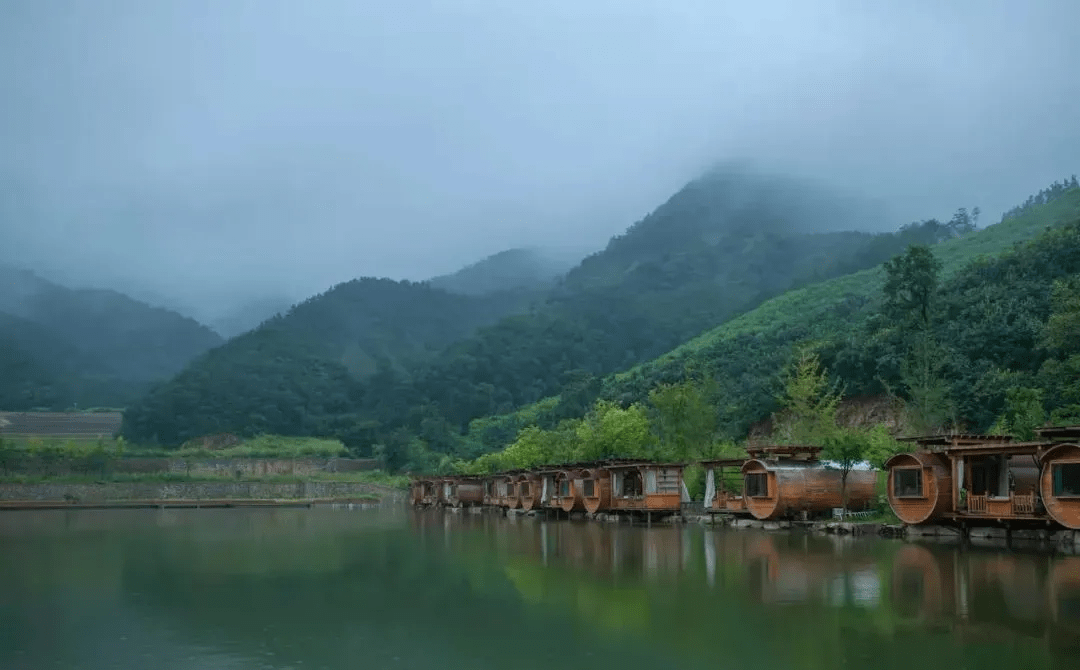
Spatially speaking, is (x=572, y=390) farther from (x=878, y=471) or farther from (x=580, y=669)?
(x=580, y=669)

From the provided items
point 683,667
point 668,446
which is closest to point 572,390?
point 668,446

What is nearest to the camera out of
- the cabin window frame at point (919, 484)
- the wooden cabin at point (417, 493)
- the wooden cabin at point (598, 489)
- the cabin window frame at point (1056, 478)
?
the cabin window frame at point (1056, 478)

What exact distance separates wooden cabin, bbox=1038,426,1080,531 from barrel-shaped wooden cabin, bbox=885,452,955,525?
3.73 metres

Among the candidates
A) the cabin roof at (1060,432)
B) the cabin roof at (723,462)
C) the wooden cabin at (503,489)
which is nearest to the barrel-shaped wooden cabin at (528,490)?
the wooden cabin at (503,489)

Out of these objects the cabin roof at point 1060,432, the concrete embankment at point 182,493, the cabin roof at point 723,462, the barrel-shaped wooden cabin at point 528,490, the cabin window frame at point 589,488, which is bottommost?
the concrete embankment at point 182,493

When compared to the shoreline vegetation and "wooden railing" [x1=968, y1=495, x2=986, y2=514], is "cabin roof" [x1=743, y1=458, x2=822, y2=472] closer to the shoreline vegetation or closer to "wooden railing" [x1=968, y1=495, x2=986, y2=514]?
"wooden railing" [x1=968, y1=495, x2=986, y2=514]

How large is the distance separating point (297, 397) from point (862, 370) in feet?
350

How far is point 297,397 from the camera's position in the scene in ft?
492

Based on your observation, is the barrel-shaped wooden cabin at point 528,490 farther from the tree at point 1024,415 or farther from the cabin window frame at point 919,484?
the cabin window frame at point 919,484

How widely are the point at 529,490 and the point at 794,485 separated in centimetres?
2282

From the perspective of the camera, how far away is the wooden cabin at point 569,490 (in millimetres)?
47031

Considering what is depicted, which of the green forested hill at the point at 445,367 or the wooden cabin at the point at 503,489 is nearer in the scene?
the wooden cabin at the point at 503,489

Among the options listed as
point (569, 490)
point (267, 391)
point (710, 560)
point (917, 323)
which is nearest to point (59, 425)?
point (267, 391)

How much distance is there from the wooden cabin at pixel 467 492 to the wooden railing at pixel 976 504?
4542 centimetres
